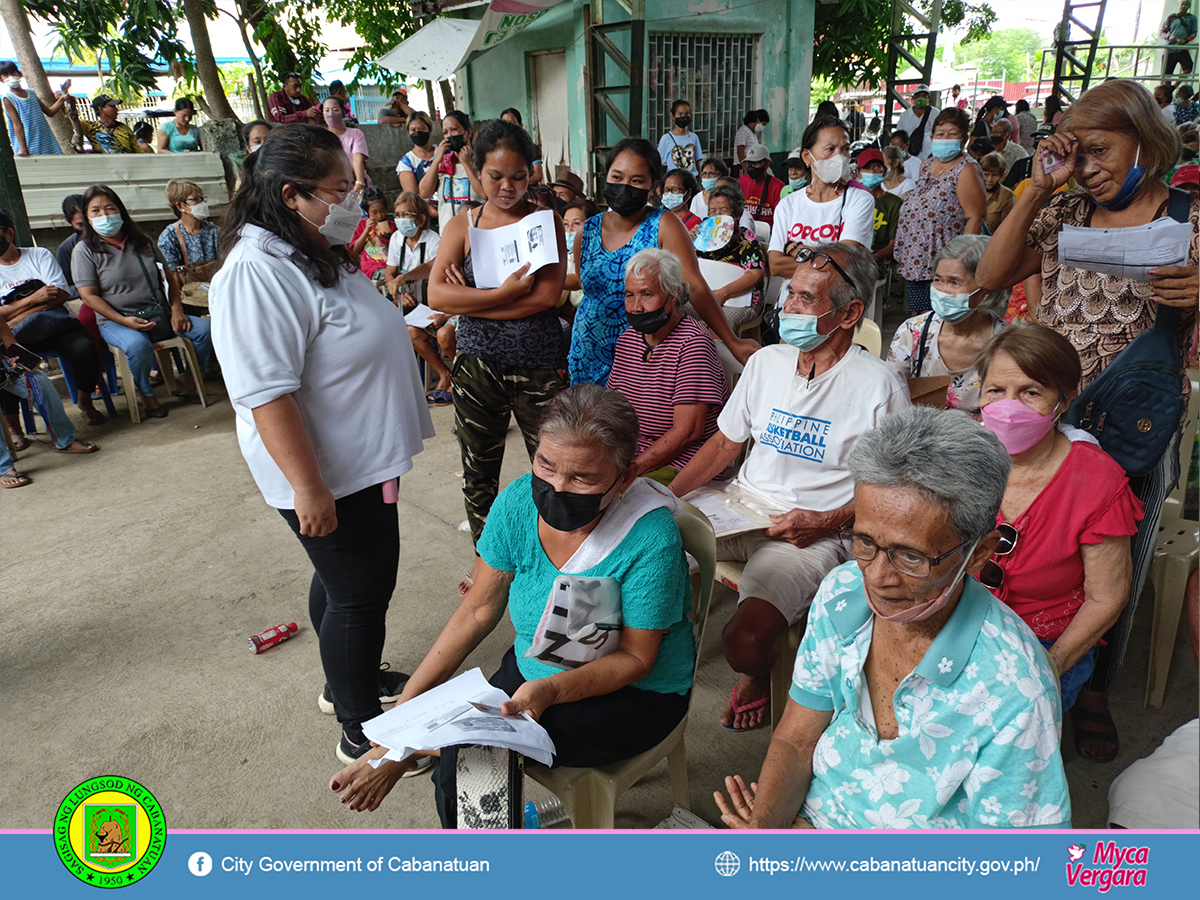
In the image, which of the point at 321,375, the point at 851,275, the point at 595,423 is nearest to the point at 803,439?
the point at 851,275

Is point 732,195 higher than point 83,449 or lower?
higher

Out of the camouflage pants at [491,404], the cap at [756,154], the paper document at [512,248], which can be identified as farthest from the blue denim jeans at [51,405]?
the cap at [756,154]

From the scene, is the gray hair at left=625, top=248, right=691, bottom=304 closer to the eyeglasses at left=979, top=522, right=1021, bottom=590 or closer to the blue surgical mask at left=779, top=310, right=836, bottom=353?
the blue surgical mask at left=779, top=310, right=836, bottom=353

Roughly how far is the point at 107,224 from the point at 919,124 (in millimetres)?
9148

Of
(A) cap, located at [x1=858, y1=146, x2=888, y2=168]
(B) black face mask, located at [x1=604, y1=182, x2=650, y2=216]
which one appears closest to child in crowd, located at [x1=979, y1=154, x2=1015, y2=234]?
(A) cap, located at [x1=858, y1=146, x2=888, y2=168]

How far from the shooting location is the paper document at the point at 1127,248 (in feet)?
7.02

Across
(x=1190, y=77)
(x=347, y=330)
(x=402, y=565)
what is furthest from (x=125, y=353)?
(x=1190, y=77)

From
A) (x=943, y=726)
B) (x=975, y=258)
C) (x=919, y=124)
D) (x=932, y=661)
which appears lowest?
(x=943, y=726)

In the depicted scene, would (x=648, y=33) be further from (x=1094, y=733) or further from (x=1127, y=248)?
(x=1094, y=733)

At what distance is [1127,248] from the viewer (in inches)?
86.6

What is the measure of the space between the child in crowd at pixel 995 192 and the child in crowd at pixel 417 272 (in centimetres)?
430

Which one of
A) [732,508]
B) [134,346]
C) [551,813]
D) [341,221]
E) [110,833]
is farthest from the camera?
[134,346]

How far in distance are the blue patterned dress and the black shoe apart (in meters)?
1.27

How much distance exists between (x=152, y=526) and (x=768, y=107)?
1072cm
